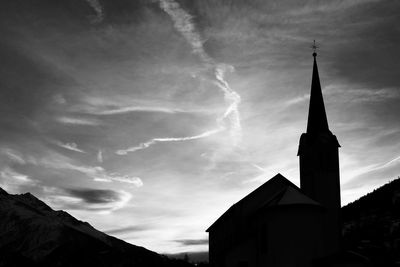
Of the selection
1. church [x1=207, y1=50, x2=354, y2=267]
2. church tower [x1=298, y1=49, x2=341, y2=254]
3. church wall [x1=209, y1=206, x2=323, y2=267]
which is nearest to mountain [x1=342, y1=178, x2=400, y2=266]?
church tower [x1=298, y1=49, x2=341, y2=254]

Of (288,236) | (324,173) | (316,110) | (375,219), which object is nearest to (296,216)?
(288,236)

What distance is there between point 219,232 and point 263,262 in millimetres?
13796

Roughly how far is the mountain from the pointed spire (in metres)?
45.8

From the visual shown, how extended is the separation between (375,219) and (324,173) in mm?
94028

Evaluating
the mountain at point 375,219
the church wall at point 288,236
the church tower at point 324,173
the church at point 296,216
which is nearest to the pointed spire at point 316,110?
the church at point 296,216

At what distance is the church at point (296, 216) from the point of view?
33.0m

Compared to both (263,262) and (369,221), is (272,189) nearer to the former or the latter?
(263,262)

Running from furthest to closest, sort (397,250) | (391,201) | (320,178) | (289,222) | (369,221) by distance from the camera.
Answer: (391,201), (369,221), (397,250), (320,178), (289,222)

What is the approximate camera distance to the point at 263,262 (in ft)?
113

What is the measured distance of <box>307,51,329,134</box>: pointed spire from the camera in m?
42.7

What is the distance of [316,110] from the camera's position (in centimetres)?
4419

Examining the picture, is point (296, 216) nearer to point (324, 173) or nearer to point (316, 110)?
point (324, 173)

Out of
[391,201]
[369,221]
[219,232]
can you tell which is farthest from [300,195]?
[391,201]

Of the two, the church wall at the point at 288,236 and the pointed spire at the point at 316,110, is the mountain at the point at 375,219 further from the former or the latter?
the church wall at the point at 288,236
